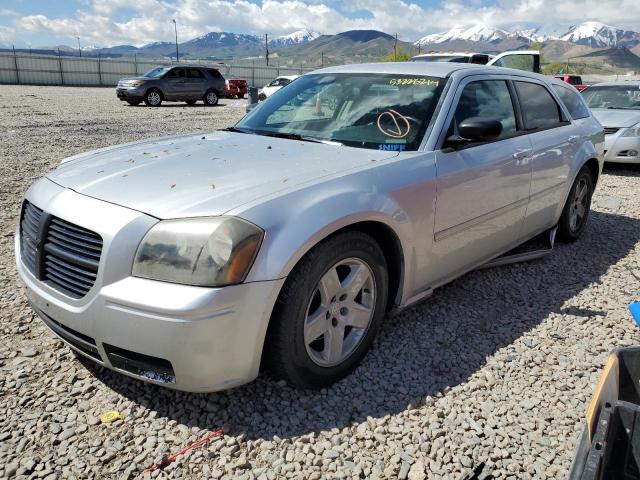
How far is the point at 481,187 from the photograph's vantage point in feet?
11.1

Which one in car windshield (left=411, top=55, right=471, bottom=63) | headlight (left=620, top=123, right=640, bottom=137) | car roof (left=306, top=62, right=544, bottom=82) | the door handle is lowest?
headlight (left=620, top=123, right=640, bottom=137)

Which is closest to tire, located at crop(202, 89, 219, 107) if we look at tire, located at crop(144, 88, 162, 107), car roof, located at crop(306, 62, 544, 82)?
tire, located at crop(144, 88, 162, 107)

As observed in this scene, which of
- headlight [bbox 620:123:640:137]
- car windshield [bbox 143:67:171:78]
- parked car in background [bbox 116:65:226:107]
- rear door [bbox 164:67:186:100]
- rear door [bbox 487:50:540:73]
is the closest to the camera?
headlight [bbox 620:123:640:137]

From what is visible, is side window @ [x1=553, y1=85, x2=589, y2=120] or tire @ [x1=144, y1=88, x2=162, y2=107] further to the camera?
tire @ [x1=144, y1=88, x2=162, y2=107]

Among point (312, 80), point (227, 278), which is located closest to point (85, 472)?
point (227, 278)

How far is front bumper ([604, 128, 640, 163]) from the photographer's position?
8.61 meters

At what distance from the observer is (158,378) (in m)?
2.25

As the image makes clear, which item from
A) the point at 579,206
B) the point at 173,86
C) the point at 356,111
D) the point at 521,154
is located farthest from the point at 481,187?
the point at 173,86

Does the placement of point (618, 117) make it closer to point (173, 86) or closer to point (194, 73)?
point (173, 86)

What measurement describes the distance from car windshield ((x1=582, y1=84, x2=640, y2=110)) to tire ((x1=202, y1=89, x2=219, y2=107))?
1676cm

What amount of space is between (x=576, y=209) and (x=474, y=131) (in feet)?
8.54

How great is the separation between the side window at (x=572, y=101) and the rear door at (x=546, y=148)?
8.9 inches

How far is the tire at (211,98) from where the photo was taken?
23.4 meters

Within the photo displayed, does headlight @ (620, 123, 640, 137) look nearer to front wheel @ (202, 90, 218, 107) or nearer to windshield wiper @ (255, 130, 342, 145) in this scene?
windshield wiper @ (255, 130, 342, 145)
